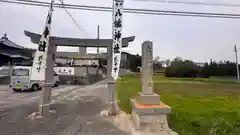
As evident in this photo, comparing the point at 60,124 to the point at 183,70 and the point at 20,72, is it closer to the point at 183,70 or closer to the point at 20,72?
the point at 20,72

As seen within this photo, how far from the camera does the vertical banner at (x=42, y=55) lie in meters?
6.62

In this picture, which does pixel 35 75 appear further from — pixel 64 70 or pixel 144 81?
pixel 64 70

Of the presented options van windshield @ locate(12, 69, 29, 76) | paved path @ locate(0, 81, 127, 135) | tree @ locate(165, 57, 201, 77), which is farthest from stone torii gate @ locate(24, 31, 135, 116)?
tree @ locate(165, 57, 201, 77)

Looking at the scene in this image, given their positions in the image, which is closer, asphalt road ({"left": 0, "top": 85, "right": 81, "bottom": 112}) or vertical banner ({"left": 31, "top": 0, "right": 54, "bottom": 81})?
vertical banner ({"left": 31, "top": 0, "right": 54, "bottom": 81})

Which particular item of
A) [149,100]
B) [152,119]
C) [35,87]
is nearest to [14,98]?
[35,87]

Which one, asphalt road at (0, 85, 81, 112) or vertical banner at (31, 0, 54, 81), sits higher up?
vertical banner at (31, 0, 54, 81)

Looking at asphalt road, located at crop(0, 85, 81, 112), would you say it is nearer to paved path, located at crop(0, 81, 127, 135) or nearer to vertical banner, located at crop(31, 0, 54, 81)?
paved path, located at crop(0, 81, 127, 135)

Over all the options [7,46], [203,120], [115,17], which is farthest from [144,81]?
[7,46]

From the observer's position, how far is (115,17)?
6.81 meters

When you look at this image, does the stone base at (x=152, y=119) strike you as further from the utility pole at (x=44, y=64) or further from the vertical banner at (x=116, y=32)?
the utility pole at (x=44, y=64)

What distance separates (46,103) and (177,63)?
1122 inches

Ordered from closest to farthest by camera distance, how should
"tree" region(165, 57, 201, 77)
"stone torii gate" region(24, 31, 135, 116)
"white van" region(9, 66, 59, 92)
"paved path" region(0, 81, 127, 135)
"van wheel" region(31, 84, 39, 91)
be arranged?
"paved path" region(0, 81, 127, 135), "stone torii gate" region(24, 31, 135, 116), "white van" region(9, 66, 59, 92), "van wheel" region(31, 84, 39, 91), "tree" region(165, 57, 201, 77)

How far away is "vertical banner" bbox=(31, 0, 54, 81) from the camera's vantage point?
6623mm

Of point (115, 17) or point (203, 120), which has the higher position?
point (115, 17)
